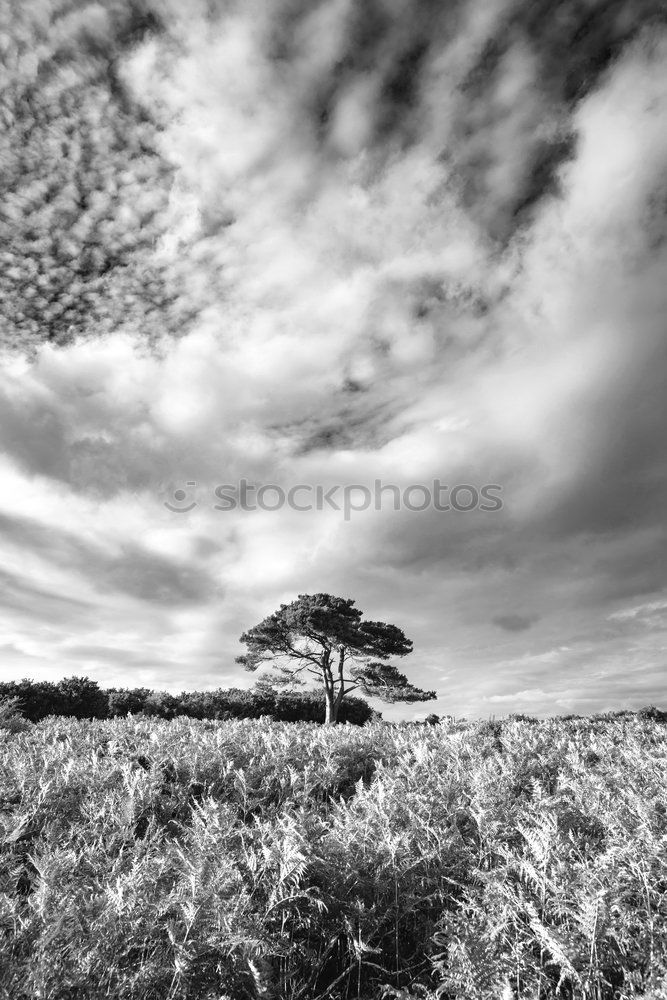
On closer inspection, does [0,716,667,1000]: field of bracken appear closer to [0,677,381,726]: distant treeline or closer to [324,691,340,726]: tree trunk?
[0,677,381,726]: distant treeline

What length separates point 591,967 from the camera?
7.98 feet

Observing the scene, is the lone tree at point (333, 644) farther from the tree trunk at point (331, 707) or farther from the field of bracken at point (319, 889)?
the field of bracken at point (319, 889)

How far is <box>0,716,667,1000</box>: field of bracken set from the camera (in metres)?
2.31

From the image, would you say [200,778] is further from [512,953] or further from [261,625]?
[261,625]

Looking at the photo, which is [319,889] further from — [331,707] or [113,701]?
[331,707]

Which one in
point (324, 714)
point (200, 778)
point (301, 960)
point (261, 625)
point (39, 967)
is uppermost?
point (261, 625)

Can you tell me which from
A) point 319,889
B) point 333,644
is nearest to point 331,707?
point 333,644

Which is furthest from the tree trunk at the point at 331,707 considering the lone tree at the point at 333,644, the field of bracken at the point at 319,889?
the field of bracken at the point at 319,889

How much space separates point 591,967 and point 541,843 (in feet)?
2.40

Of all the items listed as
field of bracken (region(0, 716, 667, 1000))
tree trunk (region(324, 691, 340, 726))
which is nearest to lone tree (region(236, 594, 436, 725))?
tree trunk (region(324, 691, 340, 726))

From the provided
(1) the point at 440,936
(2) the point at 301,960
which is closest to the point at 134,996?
(2) the point at 301,960

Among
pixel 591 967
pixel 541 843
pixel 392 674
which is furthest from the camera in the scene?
pixel 392 674

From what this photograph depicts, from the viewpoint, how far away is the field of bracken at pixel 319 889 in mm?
2314

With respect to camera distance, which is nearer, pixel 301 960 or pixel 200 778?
pixel 301 960
